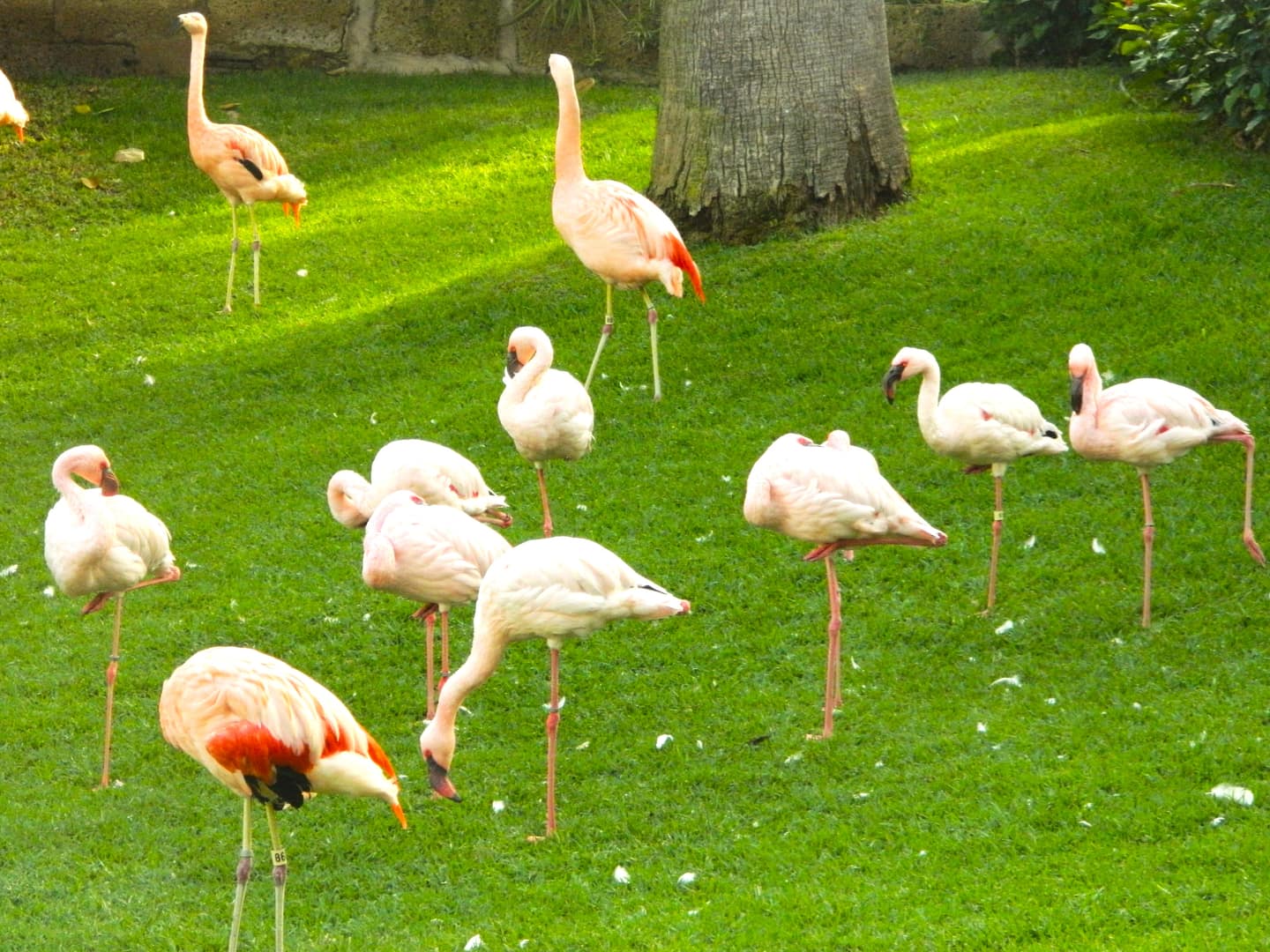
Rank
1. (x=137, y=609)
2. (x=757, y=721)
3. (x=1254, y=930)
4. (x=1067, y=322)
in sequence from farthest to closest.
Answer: (x=1067, y=322) → (x=137, y=609) → (x=757, y=721) → (x=1254, y=930)

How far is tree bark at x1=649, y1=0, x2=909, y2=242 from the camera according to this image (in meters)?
10.3

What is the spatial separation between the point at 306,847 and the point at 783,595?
256cm

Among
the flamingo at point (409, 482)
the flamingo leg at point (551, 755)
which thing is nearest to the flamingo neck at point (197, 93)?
Answer: the flamingo at point (409, 482)

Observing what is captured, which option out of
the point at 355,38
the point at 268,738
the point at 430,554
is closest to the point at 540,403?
the point at 430,554

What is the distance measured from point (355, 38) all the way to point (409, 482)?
9793 mm

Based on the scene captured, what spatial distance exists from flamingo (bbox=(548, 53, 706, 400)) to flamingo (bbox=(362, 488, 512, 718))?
2.74 meters

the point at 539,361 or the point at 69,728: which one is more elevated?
the point at 539,361

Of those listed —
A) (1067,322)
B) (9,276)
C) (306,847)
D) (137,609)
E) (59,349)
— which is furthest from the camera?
(9,276)

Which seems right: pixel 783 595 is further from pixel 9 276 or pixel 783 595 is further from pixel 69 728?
Result: pixel 9 276

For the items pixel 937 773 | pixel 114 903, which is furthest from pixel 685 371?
pixel 114 903

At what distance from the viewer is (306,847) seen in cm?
562

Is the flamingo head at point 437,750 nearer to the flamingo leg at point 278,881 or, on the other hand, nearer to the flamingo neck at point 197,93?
the flamingo leg at point 278,881

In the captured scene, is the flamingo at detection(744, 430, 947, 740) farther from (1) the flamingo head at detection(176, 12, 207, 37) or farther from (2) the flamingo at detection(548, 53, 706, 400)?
(1) the flamingo head at detection(176, 12, 207, 37)

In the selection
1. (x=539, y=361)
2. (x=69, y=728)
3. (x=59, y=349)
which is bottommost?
(x=69, y=728)
